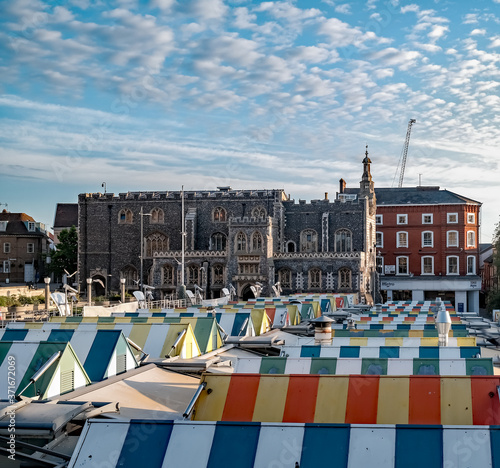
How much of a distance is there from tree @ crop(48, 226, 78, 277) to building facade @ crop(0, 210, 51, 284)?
129 inches

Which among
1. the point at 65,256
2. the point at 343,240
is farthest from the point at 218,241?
the point at 65,256

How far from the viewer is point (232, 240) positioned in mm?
58656

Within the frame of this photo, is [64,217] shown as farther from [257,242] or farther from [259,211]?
[257,242]

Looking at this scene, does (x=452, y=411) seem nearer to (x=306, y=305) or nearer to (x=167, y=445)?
(x=167, y=445)

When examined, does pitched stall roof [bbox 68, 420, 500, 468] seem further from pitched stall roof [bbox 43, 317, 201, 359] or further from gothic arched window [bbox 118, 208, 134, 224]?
gothic arched window [bbox 118, 208, 134, 224]

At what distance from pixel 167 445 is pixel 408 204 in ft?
217

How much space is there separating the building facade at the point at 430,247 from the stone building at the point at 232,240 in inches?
242

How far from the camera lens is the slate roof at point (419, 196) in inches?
2719

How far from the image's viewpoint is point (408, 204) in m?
69.8

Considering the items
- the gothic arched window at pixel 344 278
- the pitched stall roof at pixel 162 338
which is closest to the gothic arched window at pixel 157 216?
the gothic arched window at pixel 344 278

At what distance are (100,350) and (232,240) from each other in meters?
46.8

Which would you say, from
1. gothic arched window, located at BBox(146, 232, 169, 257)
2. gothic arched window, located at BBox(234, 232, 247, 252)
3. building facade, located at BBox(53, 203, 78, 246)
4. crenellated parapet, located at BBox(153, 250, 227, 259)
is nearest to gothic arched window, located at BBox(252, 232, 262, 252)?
gothic arched window, located at BBox(234, 232, 247, 252)

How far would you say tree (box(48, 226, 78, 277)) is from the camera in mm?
69125

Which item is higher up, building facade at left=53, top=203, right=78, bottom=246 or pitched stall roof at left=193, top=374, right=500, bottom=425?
building facade at left=53, top=203, right=78, bottom=246
